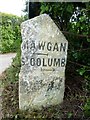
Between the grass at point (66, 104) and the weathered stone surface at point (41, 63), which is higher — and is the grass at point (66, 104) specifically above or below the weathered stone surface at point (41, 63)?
below

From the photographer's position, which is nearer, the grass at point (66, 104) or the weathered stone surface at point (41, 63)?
the grass at point (66, 104)

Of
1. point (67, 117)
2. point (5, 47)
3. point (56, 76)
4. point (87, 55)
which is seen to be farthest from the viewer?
point (5, 47)

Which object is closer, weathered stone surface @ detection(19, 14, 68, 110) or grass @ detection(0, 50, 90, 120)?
grass @ detection(0, 50, 90, 120)

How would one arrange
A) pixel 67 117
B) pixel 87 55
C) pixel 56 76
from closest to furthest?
pixel 67 117 < pixel 56 76 < pixel 87 55

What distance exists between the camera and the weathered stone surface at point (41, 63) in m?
3.76

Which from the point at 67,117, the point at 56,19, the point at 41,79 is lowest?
the point at 67,117

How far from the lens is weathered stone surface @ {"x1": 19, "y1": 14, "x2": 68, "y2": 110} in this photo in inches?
148

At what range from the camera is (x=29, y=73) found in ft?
12.5

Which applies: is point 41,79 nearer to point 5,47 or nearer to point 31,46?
point 31,46

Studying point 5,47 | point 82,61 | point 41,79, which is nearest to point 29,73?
point 41,79

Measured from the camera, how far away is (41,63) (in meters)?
3.81

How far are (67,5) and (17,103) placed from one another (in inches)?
53.8

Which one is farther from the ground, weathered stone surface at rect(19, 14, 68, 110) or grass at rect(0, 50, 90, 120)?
weathered stone surface at rect(19, 14, 68, 110)

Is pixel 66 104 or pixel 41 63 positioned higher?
pixel 41 63
